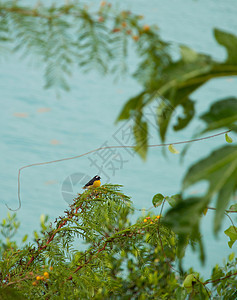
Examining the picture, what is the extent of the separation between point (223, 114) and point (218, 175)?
0.18 feet

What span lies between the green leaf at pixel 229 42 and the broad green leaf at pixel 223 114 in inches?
1.3

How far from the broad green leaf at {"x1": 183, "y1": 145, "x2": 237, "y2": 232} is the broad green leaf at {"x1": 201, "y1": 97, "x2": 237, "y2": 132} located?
0.8 inches

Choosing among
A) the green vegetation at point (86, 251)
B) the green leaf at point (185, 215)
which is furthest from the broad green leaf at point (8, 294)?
the green leaf at point (185, 215)

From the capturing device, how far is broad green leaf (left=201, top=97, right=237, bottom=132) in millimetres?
302

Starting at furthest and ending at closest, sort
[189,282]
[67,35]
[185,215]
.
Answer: [189,282]
[67,35]
[185,215]

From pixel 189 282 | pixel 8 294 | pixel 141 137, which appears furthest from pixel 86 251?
pixel 141 137

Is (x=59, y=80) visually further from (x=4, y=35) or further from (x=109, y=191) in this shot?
(x=109, y=191)

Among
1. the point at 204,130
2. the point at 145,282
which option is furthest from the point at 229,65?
the point at 145,282

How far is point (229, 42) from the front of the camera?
0.31m

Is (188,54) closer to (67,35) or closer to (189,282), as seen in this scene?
(67,35)

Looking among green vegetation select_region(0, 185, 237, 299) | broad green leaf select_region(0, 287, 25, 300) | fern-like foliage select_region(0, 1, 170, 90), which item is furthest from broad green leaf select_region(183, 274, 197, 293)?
fern-like foliage select_region(0, 1, 170, 90)

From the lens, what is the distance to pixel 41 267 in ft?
2.29

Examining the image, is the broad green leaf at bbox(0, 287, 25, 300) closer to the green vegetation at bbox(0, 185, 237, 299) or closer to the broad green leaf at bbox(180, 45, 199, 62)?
the green vegetation at bbox(0, 185, 237, 299)

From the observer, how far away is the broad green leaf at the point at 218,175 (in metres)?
0.27
